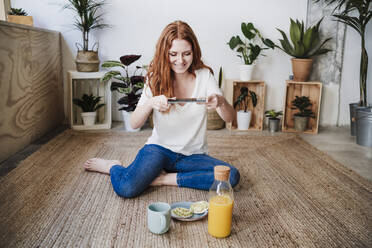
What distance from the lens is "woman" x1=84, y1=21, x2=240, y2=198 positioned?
1660mm

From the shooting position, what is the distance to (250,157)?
2465 mm

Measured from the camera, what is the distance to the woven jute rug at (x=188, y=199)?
1.38 metres

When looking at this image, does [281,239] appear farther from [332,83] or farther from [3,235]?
[332,83]

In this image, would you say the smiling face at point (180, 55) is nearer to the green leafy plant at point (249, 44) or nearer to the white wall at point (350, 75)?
the green leafy plant at point (249, 44)

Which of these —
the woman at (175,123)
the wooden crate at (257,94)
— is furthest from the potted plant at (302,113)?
the woman at (175,123)

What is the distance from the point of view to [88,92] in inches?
133

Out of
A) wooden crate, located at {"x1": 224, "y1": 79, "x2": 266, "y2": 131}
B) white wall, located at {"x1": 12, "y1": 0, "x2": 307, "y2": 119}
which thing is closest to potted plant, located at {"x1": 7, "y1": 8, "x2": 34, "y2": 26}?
white wall, located at {"x1": 12, "y1": 0, "x2": 307, "y2": 119}

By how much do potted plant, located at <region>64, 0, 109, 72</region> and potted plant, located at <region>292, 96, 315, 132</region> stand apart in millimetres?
1919

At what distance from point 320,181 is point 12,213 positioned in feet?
5.46

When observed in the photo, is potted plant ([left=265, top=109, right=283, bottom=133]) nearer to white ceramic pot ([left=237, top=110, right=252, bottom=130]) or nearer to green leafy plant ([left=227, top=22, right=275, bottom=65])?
white ceramic pot ([left=237, top=110, right=252, bottom=130])

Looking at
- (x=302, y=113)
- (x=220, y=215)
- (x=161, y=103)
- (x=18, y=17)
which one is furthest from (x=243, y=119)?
(x=18, y=17)

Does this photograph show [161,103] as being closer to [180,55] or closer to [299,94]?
[180,55]

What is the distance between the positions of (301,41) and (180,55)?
189 centimetres

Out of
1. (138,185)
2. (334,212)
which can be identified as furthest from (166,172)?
(334,212)
